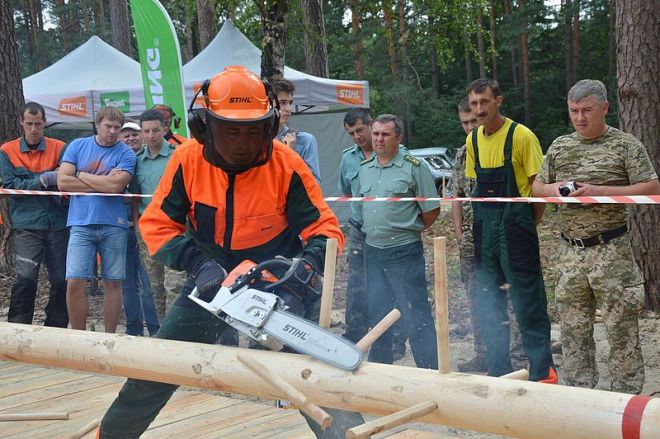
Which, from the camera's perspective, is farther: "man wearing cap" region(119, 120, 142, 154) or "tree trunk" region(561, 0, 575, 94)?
"tree trunk" region(561, 0, 575, 94)

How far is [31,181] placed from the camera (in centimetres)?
595

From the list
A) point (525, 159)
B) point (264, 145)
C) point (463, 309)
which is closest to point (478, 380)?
point (264, 145)

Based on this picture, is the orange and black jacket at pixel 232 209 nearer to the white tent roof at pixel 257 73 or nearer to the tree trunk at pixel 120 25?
the white tent roof at pixel 257 73

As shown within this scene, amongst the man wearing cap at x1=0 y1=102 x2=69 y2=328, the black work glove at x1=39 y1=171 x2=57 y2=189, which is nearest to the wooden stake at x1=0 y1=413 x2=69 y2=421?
the man wearing cap at x1=0 y1=102 x2=69 y2=328

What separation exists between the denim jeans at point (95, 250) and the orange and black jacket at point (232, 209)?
8.70 feet

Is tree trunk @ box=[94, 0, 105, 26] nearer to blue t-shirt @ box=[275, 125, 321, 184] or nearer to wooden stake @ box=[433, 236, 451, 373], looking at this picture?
blue t-shirt @ box=[275, 125, 321, 184]

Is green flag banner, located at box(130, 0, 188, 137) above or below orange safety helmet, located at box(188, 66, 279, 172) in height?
above

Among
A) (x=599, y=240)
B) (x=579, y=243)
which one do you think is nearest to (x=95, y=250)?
(x=579, y=243)

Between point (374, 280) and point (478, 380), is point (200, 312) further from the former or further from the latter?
point (374, 280)

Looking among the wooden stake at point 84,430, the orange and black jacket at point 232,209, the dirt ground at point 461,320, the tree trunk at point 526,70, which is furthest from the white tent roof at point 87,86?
the tree trunk at point 526,70

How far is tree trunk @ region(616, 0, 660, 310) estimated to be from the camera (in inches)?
227

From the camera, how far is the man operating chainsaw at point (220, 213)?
290 centimetres

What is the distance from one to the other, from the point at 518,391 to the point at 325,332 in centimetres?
63

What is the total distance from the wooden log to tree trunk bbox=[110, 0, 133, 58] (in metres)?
17.3
